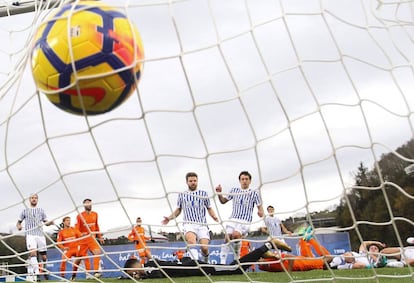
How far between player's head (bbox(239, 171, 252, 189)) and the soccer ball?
3.33 m

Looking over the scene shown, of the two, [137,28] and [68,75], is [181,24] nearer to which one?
[137,28]

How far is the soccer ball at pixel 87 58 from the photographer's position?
86.7 inches

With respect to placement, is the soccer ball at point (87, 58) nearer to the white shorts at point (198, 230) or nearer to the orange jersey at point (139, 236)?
the orange jersey at point (139, 236)

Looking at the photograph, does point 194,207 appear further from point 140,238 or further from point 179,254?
point 179,254

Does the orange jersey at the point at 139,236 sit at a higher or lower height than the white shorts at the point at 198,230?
higher

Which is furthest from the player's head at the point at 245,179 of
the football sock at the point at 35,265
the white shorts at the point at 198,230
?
the football sock at the point at 35,265

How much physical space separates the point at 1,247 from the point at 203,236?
10.5ft

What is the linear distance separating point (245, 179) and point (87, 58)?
3572 mm

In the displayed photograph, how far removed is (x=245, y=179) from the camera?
18.3 feet

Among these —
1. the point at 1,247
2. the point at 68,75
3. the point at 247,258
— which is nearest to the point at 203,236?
the point at 247,258

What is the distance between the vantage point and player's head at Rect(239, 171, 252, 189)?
5578mm

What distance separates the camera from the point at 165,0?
2633 millimetres

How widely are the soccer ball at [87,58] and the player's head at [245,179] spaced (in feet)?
10.9

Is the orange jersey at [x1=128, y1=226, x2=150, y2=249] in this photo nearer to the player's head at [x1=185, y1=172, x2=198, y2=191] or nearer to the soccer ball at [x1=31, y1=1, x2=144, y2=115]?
the player's head at [x1=185, y1=172, x2=198, y2=191]
